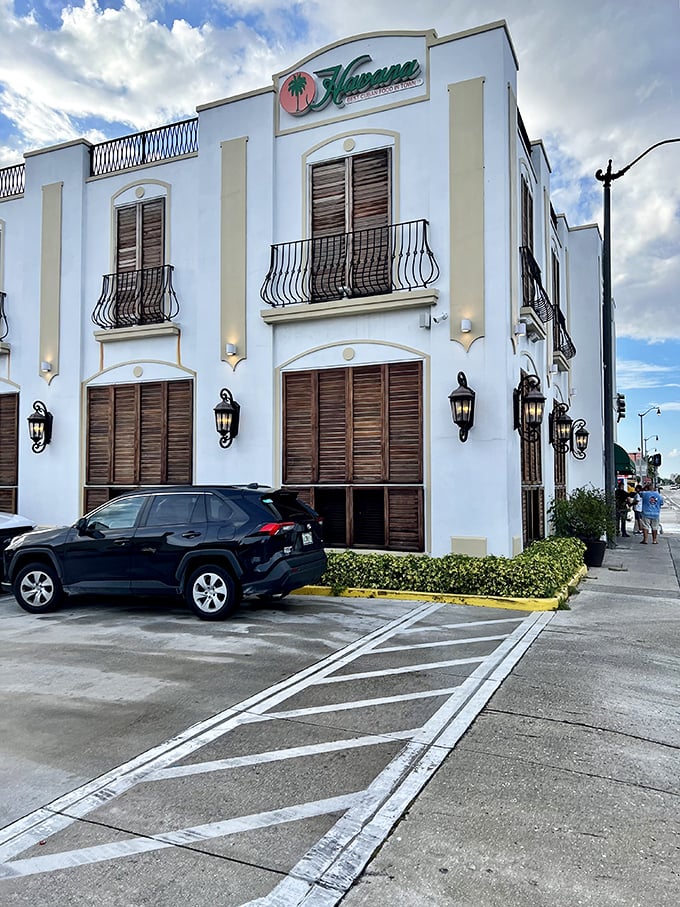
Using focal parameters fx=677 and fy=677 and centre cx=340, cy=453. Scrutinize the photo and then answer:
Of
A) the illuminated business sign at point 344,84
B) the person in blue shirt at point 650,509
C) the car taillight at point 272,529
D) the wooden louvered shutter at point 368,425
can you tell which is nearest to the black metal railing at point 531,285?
the wooden louvered shutter at point 368,425

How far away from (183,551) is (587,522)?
802cm

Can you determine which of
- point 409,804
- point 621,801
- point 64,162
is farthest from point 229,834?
point 64,162

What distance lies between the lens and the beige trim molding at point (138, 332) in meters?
12.3

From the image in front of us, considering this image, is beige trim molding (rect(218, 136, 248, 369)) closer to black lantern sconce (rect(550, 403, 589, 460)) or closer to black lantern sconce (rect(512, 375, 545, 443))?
black lantern sconce (rect(512, 375, 545, 443))

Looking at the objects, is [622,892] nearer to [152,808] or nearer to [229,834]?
[229,834]

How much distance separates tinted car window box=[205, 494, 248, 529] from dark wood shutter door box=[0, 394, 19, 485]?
731cm

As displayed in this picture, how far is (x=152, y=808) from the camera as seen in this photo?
354 cm

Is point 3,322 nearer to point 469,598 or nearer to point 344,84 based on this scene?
point 344,84

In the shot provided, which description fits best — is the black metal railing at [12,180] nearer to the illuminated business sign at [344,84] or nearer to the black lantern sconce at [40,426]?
the black lantern sconce at [40,426]

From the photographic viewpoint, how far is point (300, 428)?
11367 mm

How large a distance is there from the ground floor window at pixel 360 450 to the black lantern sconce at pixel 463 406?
0.73m

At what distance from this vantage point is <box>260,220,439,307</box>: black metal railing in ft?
34.7

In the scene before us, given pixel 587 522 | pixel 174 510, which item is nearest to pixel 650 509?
pixel 587 522

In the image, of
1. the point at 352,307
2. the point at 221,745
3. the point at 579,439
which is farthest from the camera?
the point at 579,439
